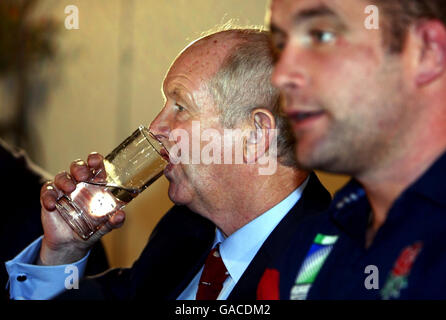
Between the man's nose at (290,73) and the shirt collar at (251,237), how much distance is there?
595mm

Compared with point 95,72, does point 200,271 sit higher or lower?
lower

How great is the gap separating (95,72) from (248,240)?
1.93 m

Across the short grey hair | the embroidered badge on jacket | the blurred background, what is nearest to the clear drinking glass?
the short grey hair

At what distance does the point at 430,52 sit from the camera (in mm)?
900

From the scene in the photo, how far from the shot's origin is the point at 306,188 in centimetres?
153

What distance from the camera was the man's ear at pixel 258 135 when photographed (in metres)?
1.51

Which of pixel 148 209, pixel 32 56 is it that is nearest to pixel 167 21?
pixel 148 209

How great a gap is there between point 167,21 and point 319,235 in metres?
1.92

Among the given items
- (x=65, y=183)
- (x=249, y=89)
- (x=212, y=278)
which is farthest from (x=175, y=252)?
(x=249, y=89)

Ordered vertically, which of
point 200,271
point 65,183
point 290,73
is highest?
point 290,73

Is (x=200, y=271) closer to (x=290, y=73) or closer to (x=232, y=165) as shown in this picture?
(x=232, y=165)

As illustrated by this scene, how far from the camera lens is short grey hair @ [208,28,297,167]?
Answer: 1.51 metres

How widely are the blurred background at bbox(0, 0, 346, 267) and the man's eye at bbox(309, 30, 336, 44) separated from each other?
4.78ft
